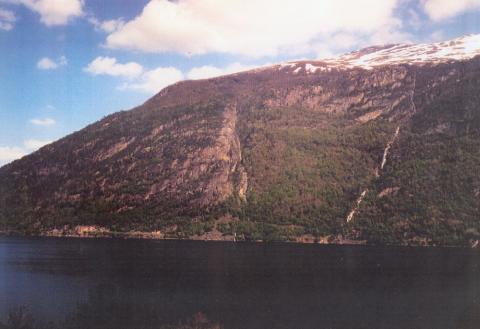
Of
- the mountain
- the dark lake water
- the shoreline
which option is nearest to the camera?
the dark lake water

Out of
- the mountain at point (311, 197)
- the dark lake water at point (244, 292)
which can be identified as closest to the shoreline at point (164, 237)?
the mountain at point (311, 197)

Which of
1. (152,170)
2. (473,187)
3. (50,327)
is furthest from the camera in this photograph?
(152,170)

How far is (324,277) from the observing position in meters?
73.2

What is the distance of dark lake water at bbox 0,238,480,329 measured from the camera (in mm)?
46062

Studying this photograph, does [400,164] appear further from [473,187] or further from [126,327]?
[126,327]

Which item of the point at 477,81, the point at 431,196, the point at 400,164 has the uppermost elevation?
the point at 477,81

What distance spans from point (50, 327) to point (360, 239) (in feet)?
450

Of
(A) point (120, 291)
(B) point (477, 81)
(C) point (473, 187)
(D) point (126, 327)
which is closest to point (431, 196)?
(C) point (473, 187)

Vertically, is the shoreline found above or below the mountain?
below

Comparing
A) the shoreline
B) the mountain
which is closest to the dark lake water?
the shoreline

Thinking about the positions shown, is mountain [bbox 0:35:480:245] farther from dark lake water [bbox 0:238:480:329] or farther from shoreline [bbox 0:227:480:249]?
dark lake water [bbox 0:238:480:329]

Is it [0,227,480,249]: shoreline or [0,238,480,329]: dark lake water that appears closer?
[0,238,480,329]: dark lake water

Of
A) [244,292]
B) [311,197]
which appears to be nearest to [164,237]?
[311,197]

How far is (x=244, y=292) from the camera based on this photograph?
58.7 meters
